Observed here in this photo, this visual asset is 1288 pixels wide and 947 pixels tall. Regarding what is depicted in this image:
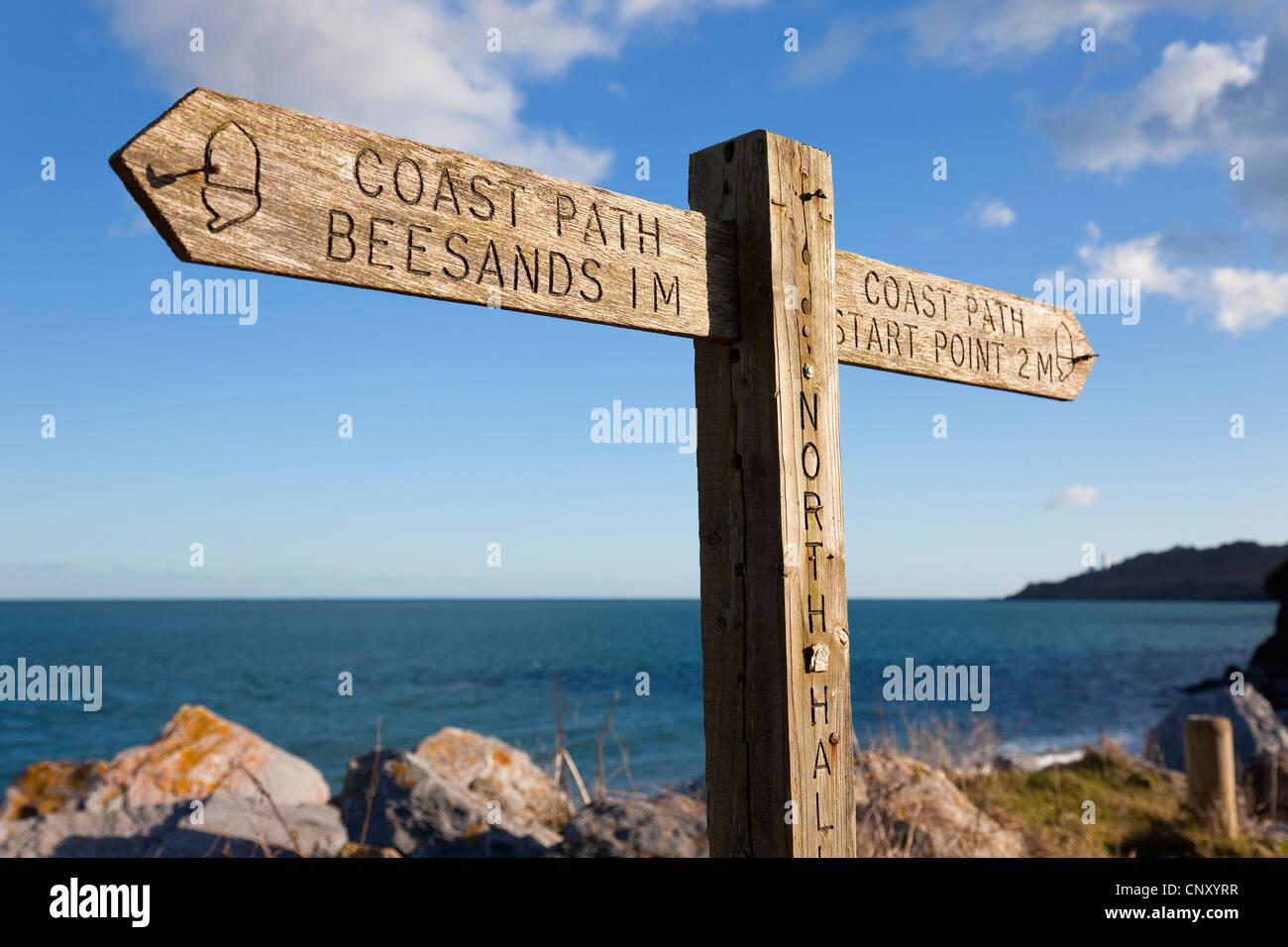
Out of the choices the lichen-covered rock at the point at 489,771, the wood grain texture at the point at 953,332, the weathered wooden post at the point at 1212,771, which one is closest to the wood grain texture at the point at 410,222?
the wood grain texture at the point at 953,332

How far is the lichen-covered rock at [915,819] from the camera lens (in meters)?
5.23

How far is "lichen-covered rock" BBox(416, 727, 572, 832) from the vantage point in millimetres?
6855

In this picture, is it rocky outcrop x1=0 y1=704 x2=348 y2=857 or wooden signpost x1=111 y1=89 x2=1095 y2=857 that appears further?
rocky outcrop x1=0 y1=704 x2=348 y2=857

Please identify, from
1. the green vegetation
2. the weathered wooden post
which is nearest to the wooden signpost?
the green vegetation

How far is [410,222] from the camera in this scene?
68.6 inches

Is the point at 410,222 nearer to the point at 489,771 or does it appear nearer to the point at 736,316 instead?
the point at 736,316

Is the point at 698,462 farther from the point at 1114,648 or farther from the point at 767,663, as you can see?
the point at 1114,648

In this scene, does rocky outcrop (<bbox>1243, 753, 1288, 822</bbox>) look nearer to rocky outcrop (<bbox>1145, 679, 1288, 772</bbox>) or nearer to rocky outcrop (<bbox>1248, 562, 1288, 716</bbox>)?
rocky outcrop (<bbox>1145, 679, 1288, 772</bbox>)

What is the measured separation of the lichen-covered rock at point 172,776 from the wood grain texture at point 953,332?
6.23m

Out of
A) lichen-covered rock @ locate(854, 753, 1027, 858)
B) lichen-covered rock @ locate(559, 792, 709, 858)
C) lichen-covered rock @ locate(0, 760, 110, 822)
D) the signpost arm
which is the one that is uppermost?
the signpost arm

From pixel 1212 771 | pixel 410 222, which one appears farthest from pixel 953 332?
pixel 1212 771

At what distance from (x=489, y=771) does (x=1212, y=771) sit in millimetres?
5892

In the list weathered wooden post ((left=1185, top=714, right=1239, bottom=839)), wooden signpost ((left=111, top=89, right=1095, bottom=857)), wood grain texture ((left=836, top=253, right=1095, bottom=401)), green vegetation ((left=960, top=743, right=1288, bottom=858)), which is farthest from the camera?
weathered wooden post ((left=1185, top=714, right=1239, bottom=839))

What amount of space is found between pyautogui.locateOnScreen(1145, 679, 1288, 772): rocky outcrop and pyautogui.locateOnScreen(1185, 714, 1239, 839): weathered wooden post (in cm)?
208
